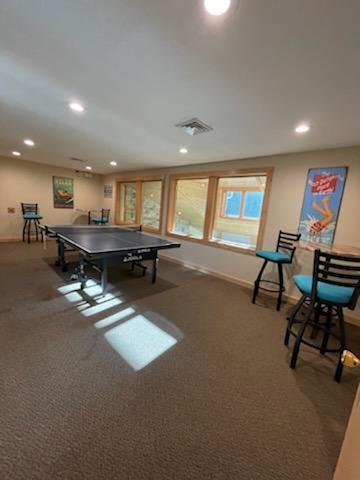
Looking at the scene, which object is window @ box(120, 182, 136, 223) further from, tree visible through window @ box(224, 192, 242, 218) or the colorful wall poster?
tree visible through window @ box(224, 192, 242, 218)

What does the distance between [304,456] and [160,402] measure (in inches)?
37.0

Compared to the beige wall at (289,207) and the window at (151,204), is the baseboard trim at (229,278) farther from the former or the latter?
the window at (151,204)

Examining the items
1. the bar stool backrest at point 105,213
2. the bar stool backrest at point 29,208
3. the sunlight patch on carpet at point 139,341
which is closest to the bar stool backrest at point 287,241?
the sunlight patch on carpet at point 139,341

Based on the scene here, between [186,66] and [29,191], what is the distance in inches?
256

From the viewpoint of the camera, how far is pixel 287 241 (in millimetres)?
3277

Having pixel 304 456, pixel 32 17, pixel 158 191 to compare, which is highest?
pixel 32 17

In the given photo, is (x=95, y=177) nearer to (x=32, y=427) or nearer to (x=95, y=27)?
(x=95, y=27)

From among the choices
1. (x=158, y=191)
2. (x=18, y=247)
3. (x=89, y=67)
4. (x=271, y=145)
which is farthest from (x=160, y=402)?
(x=18, y=247)

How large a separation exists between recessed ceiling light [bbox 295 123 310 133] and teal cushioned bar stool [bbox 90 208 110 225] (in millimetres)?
5968

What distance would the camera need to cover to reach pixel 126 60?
144 cm

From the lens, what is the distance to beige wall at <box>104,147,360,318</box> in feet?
9.00

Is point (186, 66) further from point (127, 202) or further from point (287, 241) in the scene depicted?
point (127, 202)

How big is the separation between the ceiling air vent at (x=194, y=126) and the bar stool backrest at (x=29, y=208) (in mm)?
5662

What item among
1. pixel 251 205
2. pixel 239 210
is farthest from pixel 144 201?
pixel 251 205
